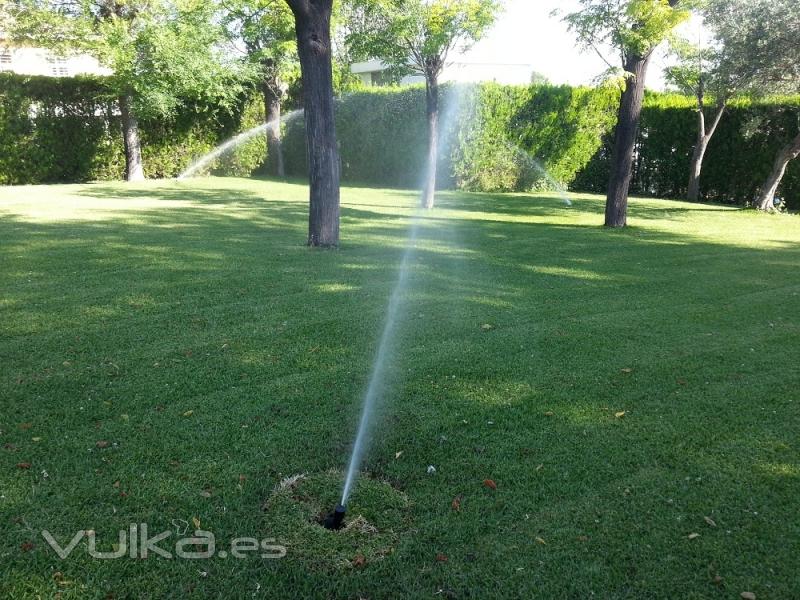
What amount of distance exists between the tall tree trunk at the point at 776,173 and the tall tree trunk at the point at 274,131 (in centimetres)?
1653

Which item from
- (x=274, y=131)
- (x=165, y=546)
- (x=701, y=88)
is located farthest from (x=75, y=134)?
(x=165, y=546)

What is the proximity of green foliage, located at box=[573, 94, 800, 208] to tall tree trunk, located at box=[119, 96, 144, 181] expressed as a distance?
14.8 metres

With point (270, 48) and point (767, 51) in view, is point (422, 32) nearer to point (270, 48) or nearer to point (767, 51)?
point (767, 51)

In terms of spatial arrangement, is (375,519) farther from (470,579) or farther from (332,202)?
(332,202)

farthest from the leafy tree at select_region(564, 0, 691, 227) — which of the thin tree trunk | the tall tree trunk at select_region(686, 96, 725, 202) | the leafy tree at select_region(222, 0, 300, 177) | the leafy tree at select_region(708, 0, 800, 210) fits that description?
the leafy tree at select_region(222, 0, 300, 177)

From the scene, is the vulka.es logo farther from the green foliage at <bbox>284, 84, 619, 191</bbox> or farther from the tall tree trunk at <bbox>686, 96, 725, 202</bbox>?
the tall tree trunk at <bbox>686, 96, 725, 202</bbox>

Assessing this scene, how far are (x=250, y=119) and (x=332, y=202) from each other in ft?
53.7

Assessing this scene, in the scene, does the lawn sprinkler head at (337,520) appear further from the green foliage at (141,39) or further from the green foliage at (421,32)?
the green foliage at (141,39)

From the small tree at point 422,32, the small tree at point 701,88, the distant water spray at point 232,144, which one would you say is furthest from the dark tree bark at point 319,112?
the distant water spray at point 232,144

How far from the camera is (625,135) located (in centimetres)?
1104

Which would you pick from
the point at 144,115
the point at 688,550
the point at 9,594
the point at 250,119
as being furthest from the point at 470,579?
the point at 250,119

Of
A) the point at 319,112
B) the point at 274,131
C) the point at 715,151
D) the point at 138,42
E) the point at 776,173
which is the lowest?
the point at 776,173

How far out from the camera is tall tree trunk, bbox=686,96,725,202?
660 inches

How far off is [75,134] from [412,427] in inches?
774
